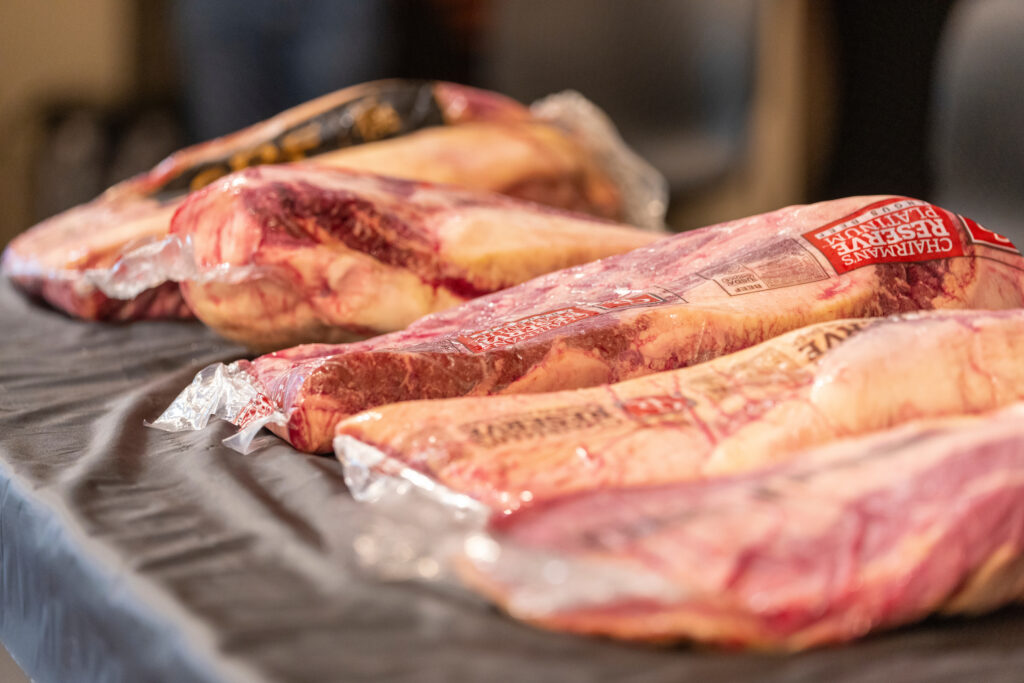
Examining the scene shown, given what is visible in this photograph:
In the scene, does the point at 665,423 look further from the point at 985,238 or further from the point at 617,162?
the point at 617,162

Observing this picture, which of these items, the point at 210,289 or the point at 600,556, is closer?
the point at 600,556

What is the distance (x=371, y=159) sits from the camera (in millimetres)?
1389

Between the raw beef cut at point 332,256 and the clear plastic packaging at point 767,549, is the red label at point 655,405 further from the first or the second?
the raw beef cut at point 332,256

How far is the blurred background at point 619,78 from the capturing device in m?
2.78

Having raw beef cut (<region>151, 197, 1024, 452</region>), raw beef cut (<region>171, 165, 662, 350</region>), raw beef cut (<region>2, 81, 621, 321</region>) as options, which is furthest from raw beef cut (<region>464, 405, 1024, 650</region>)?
raw beef cut (<region>2, 81, 621, 321</region>)

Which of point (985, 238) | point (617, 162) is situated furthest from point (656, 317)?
point (617, 162)

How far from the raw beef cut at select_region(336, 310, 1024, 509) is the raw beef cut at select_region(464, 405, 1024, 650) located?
0.13 feet

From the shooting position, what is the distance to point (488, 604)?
47 centimetres

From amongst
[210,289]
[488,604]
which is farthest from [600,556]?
[210,289]

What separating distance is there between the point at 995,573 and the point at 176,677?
0.37 metres

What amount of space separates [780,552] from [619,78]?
9.14 ft

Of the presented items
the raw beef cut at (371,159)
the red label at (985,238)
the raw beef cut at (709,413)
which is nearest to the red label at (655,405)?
the raw beef cut at (709,413)

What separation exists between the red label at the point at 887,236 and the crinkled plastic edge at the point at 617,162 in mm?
993

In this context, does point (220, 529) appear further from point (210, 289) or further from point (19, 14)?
point (19, 14)
